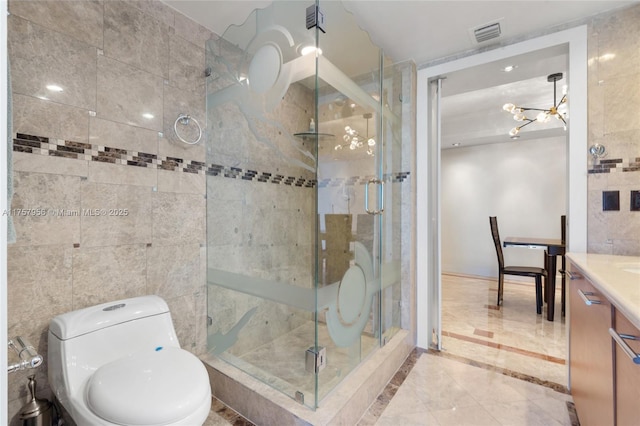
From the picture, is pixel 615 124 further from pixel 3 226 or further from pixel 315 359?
pixel 3 226

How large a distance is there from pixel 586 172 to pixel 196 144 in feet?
8.15

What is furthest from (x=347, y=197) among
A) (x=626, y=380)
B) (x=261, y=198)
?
(x=626, y=380)

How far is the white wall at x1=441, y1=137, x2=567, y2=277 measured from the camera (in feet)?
15.0

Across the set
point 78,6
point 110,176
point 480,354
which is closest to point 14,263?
point 110,176

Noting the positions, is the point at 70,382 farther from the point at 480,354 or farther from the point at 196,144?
the point at 480,354

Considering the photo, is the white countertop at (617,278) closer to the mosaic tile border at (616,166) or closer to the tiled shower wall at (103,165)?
the mosaic tile border at (616,166)

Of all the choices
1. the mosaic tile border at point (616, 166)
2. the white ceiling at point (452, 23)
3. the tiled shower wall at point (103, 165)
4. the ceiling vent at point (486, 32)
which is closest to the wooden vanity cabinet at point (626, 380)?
the mosaic tile border at point (616, 166)

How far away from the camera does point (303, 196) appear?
233cm

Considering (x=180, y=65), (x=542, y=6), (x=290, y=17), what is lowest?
(x=180, y=65)

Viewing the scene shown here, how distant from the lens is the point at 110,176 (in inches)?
61.5

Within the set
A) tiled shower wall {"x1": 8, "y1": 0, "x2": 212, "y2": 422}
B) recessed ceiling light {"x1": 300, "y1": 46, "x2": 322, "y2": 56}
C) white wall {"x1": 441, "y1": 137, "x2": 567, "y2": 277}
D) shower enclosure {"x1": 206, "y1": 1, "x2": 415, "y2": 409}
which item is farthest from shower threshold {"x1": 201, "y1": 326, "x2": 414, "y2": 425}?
white wall {"x1": 441, "y1": 137, "x2": 567, "y2": 277}

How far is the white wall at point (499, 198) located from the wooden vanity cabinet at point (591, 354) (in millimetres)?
3646

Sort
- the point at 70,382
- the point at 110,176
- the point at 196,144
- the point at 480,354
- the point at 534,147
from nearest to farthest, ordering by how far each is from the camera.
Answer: the point at 70,382 → the point at 110,176 → the point at 196,144 → the point at 480,354 → the point at 534,147

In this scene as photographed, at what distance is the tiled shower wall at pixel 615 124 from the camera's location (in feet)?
5.79
